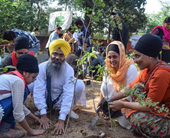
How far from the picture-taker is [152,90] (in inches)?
83.4

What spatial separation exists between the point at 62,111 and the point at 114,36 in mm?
2765

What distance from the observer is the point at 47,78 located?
2.79 m

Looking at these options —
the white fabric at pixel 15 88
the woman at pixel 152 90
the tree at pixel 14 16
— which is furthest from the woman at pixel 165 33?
the tree at pixel 14 16

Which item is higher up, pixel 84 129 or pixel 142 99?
pixel 142 99

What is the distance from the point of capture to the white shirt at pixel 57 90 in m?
2.54

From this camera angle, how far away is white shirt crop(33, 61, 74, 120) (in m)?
2.54

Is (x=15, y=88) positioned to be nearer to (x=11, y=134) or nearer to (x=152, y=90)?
(x=11, y=134)

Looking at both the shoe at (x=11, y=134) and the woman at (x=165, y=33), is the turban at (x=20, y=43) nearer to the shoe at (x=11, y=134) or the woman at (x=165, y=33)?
the shoe at (x=11, y=134)

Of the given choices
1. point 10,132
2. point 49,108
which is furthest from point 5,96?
point 49,108

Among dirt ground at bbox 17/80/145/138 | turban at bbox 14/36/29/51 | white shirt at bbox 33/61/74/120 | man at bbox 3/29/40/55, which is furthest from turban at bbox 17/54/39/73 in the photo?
man at bbox 3/29/40/55

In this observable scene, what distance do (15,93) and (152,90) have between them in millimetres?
1433

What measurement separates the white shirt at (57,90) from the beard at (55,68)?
0.05m

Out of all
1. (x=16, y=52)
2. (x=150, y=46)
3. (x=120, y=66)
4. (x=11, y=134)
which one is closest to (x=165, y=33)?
(x=120, y=66)

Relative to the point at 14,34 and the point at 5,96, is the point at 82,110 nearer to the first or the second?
the point at 5,96
